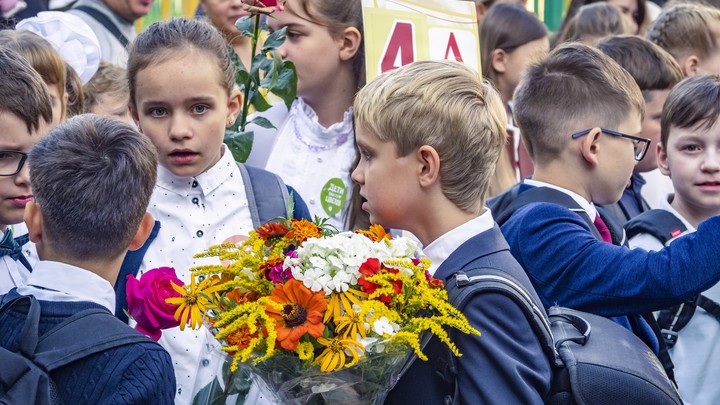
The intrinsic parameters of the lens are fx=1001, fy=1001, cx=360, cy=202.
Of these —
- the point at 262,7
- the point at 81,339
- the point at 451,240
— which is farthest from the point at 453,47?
the point at 81,339

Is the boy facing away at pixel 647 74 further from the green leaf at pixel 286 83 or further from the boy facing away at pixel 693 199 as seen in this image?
the green leaf at pixel 286 83

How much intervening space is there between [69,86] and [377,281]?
2515 mm

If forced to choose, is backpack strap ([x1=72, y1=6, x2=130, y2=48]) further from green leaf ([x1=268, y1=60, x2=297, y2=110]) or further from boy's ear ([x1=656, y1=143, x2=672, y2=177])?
boy's ear ([x1=656, y1=143, x2=672, y2=177])

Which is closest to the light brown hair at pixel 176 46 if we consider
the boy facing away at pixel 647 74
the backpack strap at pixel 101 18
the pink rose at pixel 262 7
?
the pink rose at pixel 262 7

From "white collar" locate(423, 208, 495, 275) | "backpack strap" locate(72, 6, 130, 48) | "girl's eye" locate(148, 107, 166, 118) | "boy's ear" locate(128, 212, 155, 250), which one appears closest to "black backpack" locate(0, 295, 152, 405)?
"boy's ear" locate(128, 212, 155, 250)

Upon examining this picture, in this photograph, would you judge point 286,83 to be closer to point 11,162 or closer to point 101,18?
point 11,162

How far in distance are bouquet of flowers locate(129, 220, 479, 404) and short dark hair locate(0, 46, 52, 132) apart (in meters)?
1.07

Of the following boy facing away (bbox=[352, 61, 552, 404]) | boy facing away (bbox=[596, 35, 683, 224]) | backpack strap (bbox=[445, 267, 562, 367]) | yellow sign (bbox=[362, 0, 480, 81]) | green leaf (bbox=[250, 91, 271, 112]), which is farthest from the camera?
boy facing away (bbox=[596, 35, 683, 224])

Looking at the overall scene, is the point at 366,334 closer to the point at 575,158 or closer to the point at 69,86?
the point at 575,158

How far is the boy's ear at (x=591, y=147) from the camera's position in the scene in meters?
3.71

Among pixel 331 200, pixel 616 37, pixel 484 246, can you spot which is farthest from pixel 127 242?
pixel 616 37

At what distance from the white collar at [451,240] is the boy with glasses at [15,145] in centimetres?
128

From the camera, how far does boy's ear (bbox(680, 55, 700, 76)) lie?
5891mm

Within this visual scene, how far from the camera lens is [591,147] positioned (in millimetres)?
3719
